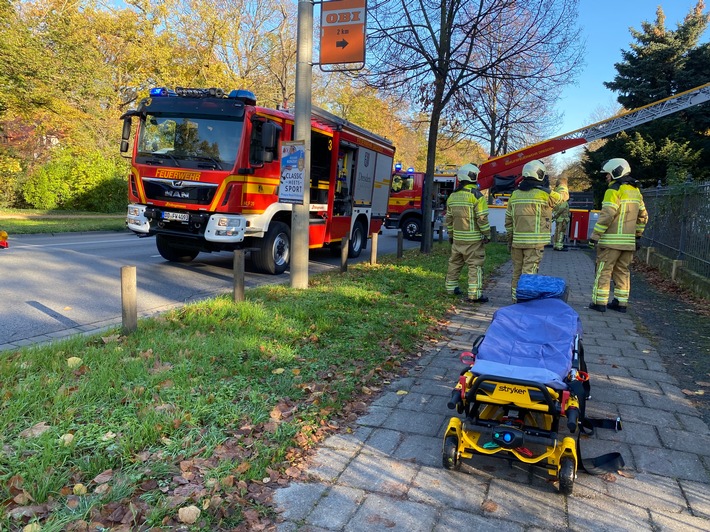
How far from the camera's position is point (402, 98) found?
14195 mm

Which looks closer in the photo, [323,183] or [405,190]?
[323,183]

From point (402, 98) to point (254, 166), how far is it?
6739 millimetres

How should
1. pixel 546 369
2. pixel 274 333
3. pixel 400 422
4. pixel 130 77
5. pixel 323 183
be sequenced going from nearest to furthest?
1. pixel 546 369
2. pixel 400 422
3. pixel 274 333
4. pixel 323 183
5. pixel 130 77

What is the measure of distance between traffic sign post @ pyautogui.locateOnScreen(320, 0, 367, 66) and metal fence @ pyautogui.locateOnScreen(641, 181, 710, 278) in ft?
20.8

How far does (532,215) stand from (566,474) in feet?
15.7

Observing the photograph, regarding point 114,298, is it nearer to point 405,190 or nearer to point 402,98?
point 402,98

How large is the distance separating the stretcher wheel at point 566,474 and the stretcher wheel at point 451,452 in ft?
1.78

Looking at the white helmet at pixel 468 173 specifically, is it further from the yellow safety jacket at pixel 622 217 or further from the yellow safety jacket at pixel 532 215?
the yellow safety jacket at pixel 622 217

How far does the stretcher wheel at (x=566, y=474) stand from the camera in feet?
8.94

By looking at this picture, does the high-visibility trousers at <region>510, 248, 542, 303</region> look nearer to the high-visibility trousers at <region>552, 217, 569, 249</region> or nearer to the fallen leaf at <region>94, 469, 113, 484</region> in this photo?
the fallen leaf at <region>94, 469, 113, 484</region>

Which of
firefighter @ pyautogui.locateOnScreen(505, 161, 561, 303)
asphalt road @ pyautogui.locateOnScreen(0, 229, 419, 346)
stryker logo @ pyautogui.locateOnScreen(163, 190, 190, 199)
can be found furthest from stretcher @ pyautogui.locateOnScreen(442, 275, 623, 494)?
stryker logo @ pyautogui.locateOnScreen(163, 190, 190, 199)

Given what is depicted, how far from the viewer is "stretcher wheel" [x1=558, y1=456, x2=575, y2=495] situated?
8.94 feet

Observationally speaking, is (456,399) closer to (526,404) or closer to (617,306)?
(526,404)

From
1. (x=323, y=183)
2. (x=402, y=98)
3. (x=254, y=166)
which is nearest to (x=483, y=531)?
(x=254, y=166)
